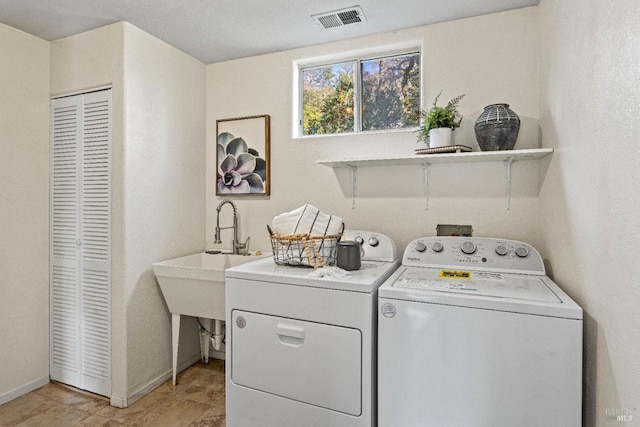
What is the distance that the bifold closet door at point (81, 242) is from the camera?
227cm

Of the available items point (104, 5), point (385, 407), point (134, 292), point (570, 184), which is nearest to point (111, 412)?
point (134, 292)

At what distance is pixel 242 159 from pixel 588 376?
241 cm

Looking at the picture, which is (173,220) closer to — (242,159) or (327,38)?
(242,159)

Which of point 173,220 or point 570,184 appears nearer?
point 570,184

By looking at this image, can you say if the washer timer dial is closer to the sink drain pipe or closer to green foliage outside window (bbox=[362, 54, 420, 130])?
green foliage outside window (bbox=[362, 54, 420, 130])

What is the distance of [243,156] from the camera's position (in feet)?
9.11

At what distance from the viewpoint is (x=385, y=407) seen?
4.60ft

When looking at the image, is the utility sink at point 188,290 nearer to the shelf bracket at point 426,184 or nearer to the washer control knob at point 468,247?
the shelf bracket at point 426,184

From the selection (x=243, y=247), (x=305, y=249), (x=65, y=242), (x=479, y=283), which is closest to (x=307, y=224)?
(x=305, y=249)

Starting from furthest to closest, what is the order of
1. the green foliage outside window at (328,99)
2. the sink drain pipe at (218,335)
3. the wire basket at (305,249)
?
1. the sink drain pipe at (218,335)
2. the green foliage outside window at (328,99)
3. the wire basket at (305,249)

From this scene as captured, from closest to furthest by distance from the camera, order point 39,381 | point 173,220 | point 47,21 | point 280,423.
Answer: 1. point 280,423
2. point 47,21
3. point 39,381
4. point 173,220

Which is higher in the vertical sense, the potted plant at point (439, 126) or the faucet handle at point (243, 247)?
the potted plant at point (439, 126)

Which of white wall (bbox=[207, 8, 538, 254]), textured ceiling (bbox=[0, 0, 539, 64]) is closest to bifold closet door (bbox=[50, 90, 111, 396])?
textured ceiling (bbox=[0, 0, 539, 64])

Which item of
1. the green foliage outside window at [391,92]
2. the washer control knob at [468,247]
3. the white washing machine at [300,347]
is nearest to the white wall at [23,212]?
the white washing machine at [300,347]
